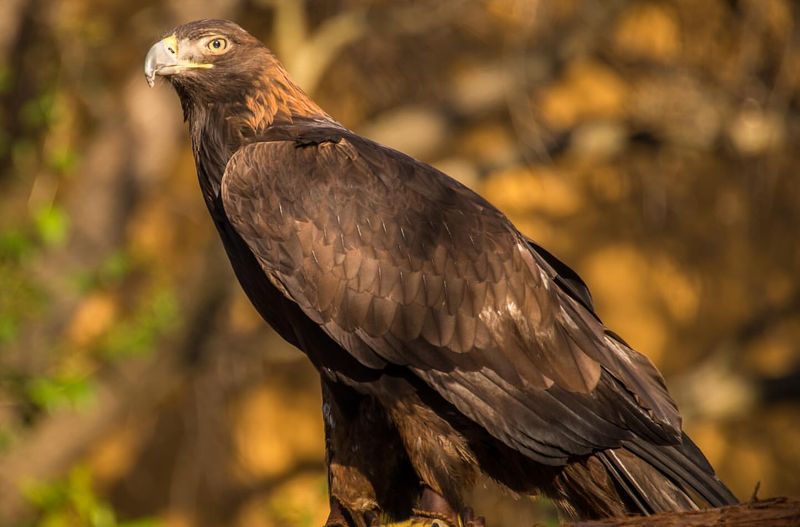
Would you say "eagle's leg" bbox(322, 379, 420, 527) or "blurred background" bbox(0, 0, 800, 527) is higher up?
"blurred background" bbox(0, 0, 800, 527)

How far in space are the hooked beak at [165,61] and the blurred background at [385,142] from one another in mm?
2044

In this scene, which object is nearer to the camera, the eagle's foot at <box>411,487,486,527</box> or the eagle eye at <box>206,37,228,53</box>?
the eagle's foot at <box>411,487,486,527</box>

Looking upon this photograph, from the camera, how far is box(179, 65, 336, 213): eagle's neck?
4750 millimetres

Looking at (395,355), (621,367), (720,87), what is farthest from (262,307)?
(720,87)

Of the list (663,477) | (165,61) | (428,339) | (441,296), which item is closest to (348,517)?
(428,339)

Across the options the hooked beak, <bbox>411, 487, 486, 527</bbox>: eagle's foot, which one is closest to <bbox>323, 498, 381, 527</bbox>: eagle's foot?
<bbox>411, 487, 486, 527</bbox>: eagle's foot

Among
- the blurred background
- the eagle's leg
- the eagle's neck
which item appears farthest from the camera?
the blurred background

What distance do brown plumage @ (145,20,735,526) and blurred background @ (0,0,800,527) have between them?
2.42 m

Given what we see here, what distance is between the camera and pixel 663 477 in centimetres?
443

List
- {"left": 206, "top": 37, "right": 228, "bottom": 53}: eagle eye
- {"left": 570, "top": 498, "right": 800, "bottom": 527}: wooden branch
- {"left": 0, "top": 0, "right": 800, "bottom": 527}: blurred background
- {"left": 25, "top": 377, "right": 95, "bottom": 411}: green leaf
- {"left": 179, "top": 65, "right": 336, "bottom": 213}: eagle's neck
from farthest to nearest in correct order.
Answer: {"left": 0, "top": 0, "right": 800, "bottom": 527}: blurred background
{"left": 25, "top": 377, "right": 95, "bottom": 411}: green leaf
{"left": 206, "top": 37, "right": 228, "bottom": 53}: eagle eye
{"left": 179, "top": 65, "right": 336, "bottom": 213}: eagle's neck
{"left": 570, "top": 498, "right": 800, "bottom": 527}: wooden branch

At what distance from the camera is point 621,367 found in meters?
4.57

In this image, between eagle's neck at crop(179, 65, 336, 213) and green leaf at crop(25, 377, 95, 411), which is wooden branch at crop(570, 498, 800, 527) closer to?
eagle's neck at crop(179, 65, 336, 213)

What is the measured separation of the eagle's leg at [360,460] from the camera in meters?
4.65

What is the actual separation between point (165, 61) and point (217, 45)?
0.72 ft
